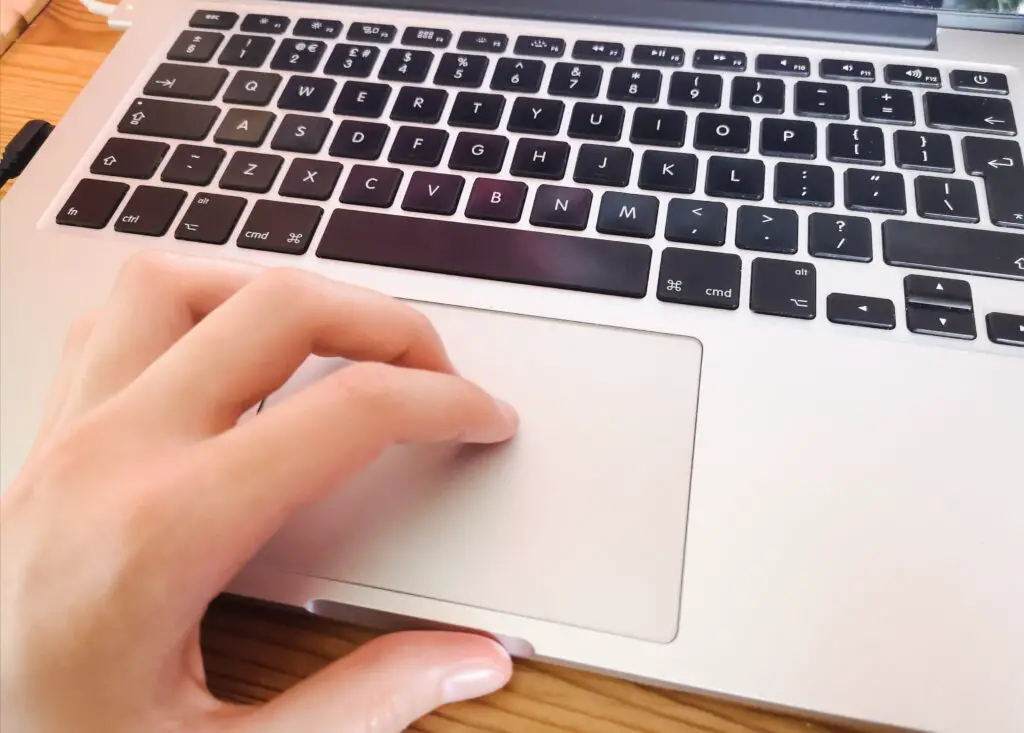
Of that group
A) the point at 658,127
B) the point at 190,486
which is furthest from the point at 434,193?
the point at 190,486

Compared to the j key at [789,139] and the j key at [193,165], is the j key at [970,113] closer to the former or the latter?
the j key at [789,139]

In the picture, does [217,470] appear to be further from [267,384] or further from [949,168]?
[949,168]

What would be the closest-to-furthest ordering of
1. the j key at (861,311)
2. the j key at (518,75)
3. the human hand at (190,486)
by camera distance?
the human hand at (190,486) < the j key at (861,311) < the j key at (518,75)

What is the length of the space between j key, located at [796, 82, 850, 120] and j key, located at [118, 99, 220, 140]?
36cm

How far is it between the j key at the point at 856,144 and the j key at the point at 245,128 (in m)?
0.33

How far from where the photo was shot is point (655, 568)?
1.08 feet

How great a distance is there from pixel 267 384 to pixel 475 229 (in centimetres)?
17

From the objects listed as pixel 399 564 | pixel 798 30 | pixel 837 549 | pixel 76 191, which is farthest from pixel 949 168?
pixel 76 191

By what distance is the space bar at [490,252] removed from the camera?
1.33 feet

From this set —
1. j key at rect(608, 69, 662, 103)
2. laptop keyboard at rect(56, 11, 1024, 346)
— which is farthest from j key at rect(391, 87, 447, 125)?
j key at rect(608, 69, 662, 103)

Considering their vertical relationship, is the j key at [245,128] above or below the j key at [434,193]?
above

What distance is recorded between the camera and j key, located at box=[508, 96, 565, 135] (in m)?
0.46

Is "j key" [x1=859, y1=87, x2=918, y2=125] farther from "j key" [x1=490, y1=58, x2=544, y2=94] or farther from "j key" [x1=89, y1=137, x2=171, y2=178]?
"j key" [x1=89, y1=137, x2=171, y2=178]

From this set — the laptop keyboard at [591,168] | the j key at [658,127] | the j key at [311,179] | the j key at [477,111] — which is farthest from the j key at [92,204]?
the j key at [658,127]
